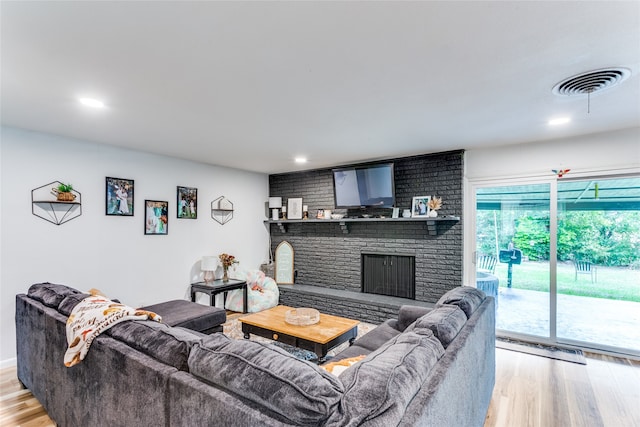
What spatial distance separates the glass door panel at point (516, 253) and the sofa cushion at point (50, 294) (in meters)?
4.26

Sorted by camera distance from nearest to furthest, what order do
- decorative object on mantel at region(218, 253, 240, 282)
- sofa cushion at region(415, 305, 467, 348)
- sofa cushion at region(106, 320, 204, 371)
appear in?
sofa cushion at region(106, 320, 204, 371) → sofa cushion at region(415, 305, 467, 348) → decorative object on mantel at region(218, 253, 240, 282)

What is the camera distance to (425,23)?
4.92 ft

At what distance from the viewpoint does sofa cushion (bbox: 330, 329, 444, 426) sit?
983 mm

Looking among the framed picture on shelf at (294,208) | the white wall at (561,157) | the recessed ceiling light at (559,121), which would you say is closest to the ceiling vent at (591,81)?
the recessed ceiling light at (559,121)

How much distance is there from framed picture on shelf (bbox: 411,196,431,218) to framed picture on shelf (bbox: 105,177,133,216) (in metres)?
3.63

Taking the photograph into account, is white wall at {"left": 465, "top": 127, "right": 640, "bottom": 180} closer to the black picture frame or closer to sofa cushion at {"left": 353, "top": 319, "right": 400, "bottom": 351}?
sofa cushion at {"left": 353, "top": 319, "right": 400, "bottom": 351}

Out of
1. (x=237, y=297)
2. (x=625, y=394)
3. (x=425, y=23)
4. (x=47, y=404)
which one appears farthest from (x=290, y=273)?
(x=425, y=23)

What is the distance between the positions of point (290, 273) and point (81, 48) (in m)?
4.45

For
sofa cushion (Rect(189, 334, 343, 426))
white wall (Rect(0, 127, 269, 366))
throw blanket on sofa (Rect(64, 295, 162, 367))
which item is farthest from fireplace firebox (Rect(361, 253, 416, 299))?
sofa cushion (Rect(189, 334, 343, 426))

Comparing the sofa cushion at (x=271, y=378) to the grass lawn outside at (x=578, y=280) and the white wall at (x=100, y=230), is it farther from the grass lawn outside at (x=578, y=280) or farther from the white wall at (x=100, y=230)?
the grass lawn outside at (x=578, y=280)

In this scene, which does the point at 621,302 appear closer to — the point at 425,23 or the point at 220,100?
the point at 425,23

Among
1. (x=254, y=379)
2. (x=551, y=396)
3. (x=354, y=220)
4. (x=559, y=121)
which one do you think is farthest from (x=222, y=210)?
(x=551, y=396)

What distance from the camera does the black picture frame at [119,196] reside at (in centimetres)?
376

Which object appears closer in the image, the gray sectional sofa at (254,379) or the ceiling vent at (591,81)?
the gray sectional sofa at (254,379)
